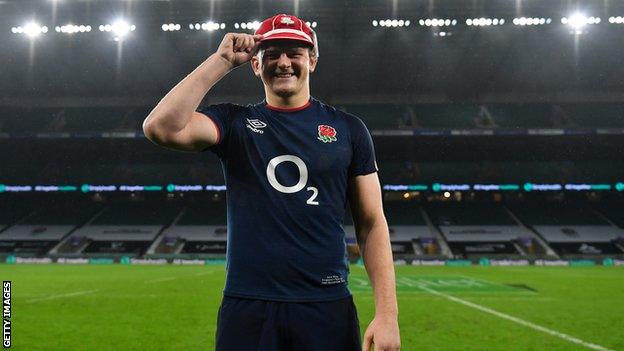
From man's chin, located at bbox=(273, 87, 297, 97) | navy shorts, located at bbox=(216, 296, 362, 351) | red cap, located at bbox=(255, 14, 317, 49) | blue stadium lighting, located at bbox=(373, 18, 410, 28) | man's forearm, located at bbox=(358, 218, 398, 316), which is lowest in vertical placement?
navy shorts, located at bbox=(216, 296, 362, 351)

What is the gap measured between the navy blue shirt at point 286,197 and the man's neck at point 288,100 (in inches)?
1.3

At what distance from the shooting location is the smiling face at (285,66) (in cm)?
220

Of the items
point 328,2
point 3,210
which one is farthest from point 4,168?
point 328,2

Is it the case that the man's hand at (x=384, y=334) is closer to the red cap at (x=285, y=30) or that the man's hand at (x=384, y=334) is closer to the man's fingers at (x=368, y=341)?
the man's fingers at (x=368, y=341)

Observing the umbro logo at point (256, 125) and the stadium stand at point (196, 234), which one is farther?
the stadium stand at point (196, 234)

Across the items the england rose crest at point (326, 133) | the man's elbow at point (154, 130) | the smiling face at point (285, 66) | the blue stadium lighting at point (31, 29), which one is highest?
the blue stadium lighting at point (31, 29)

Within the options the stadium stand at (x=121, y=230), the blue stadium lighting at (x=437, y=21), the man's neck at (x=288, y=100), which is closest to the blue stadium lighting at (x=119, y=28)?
the stadium stand at (x=121, y=230)

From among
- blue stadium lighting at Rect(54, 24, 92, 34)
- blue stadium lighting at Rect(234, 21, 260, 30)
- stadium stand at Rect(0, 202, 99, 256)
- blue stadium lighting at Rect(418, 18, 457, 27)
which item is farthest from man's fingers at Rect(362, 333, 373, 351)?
stadium stand at Rect(0, 202, 99, 256)

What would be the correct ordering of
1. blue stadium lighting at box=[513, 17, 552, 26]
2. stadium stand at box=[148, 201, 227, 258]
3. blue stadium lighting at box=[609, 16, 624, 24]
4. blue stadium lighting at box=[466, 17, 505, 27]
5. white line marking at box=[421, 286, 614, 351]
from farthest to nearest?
1. stadium stand at box=[148, 201, 227, 258]
2. blue stadium lighting at box=[609, 16, 624, 24]
3. blue stadium lighting at box=[466, 17, 505, 27]
4. blue stadium lighting at box=[513, 17, 552, 26]
5. white line marking at box=[421, 286, 614, 351]

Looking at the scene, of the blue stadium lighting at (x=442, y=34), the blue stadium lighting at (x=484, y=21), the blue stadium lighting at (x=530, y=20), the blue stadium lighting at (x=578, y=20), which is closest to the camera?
the blue stadium lighting at (x=578, y=20)

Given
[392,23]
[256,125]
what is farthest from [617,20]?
[256,125]

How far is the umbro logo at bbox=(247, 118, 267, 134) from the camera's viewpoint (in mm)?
2221

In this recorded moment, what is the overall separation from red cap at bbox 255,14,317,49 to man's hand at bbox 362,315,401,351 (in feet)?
4.16

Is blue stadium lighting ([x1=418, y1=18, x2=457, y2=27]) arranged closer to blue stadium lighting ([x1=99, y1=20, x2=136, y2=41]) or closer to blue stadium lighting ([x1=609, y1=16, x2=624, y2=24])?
blue stadium lighting ([x1=609, y1=16, x2=624, y2=24])
